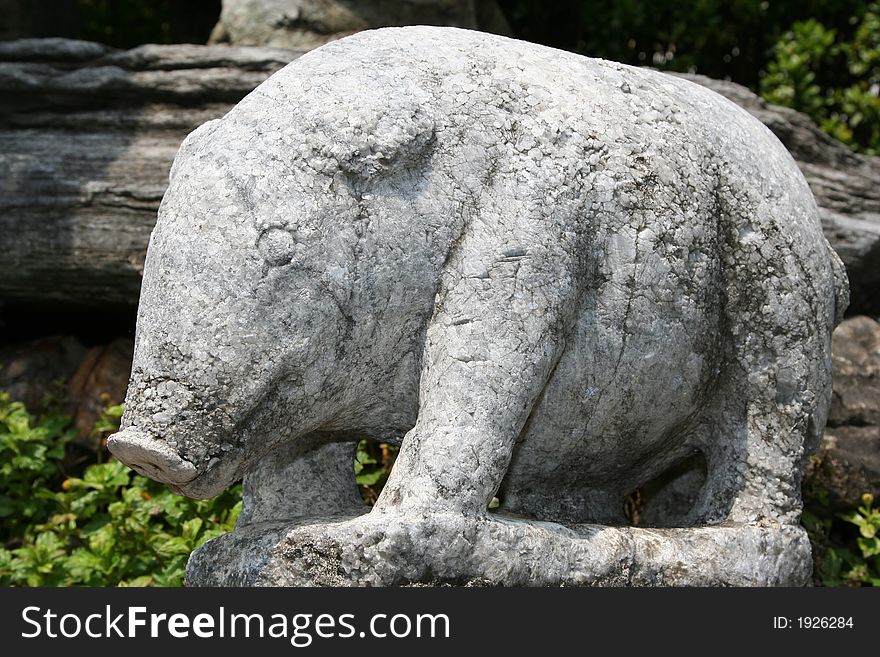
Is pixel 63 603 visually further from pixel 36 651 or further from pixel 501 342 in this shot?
pixel 501 342

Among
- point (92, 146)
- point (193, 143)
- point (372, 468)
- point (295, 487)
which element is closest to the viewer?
point (193, 143)

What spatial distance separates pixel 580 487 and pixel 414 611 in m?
0.62

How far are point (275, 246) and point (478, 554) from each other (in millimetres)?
608

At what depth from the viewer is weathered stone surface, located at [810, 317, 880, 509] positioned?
11.6ft

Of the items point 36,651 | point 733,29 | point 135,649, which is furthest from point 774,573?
point 733,29

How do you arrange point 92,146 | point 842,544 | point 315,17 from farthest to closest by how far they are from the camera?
point 315,17
point 92,146
point 842,544

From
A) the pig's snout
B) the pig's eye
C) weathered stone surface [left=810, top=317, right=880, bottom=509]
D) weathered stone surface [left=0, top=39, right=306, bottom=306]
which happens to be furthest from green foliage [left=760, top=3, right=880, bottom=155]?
the pig's snout

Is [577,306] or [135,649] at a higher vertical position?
[577,306]

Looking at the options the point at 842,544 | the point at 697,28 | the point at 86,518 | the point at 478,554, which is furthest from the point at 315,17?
the point at 478,554

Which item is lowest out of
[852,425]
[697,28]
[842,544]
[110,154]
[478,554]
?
[842,544]

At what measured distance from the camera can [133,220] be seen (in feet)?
13.7

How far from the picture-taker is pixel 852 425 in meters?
3.65

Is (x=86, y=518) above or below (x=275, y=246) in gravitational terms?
below

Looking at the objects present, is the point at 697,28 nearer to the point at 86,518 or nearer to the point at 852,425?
the point at 852,425
